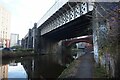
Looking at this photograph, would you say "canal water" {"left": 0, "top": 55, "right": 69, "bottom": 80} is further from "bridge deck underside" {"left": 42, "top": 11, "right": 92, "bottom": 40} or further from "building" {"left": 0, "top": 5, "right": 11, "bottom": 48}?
"building" {"left": 0, "top": 5, "right": 11, "bottom": 48}

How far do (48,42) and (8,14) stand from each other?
226 ft

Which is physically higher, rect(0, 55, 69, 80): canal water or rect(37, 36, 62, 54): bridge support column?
rect(37, 36, 62, 54): bridge support column

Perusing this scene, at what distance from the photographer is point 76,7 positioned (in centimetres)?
2395

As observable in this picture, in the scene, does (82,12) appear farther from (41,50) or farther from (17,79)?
(41,50)

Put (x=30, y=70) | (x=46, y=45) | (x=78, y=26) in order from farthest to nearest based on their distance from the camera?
1. (x=46, y=45)
2. (x=78, y=26)
3. (x=30, y=70)

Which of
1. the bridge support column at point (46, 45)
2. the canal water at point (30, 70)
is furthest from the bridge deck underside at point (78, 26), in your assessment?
the bridge support column at point (46, 45)

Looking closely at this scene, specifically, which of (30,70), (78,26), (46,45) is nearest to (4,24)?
(46,45)

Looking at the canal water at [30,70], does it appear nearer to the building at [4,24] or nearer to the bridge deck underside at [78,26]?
the bridge deck underside at [78,26]

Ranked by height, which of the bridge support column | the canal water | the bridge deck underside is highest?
the bridge deck underside

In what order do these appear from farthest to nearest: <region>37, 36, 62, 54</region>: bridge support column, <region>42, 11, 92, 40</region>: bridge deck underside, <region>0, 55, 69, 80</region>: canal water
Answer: <region>37, 36, 62, 54</region>: bridge support column, <region>42, 11, 92, 40</region>: bridge deck underside, <region>0, 55, 69, 80</region>: canal water

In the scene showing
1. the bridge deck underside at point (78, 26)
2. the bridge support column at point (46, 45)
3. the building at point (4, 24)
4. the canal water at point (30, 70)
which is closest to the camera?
the canal water at point (30, 70)

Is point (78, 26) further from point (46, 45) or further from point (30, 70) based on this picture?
point (46, 45)

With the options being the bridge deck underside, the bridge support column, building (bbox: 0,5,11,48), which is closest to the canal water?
the bridge deck underside

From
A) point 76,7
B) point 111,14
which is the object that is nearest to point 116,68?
point 111,14
